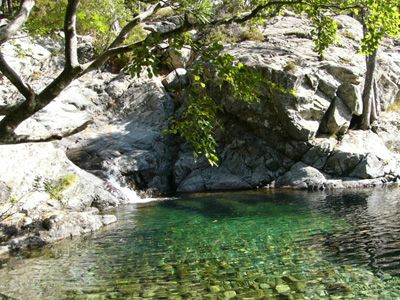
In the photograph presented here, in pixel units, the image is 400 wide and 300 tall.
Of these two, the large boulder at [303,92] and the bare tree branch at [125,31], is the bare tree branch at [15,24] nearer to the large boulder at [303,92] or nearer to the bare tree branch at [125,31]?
the bare tree branch at [125,31]

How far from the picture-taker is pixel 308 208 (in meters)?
22.0

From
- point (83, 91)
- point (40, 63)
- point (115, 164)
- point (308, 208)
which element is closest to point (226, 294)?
point (308, 208)

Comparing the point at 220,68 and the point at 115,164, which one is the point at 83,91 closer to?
the point at 115,164

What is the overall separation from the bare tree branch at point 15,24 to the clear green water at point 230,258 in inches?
242

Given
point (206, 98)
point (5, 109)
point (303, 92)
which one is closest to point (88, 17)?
point (5, 109)

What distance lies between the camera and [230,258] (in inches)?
518

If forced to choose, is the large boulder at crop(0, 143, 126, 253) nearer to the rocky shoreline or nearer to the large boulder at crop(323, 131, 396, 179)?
the rocky shoreline

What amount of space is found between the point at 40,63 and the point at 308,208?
2885 cm

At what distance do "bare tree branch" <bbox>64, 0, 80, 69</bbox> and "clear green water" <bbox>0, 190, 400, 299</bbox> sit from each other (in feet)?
18.2

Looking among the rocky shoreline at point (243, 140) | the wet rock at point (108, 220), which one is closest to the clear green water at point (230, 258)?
the wet rock at point (108, 220)

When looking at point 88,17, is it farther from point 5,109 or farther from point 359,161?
point 359,161

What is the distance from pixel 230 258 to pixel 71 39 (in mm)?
8081

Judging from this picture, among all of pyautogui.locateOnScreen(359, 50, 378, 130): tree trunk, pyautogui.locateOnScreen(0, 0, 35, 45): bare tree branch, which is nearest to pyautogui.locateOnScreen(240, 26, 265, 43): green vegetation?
pyautogui.locateOnScreen(359, 50, 378, 130): tree trunk

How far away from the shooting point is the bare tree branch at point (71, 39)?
7.68 meters
